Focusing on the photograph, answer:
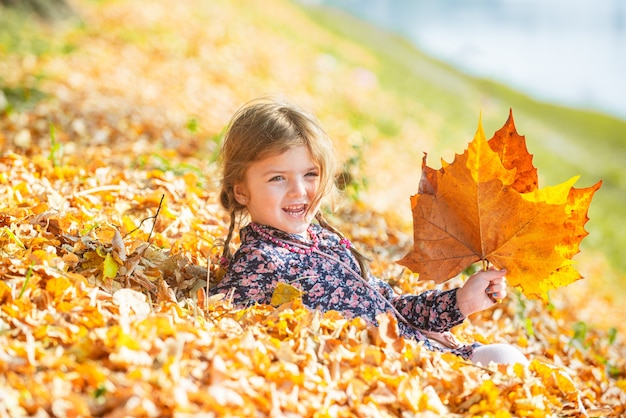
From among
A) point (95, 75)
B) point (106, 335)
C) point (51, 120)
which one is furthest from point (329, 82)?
point (106, 335)

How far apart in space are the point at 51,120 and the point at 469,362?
3764 mm

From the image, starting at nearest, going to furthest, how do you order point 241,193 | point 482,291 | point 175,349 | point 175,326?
1. point 175,349
2. point 175,326
3. point 482,291
4. point 241,193

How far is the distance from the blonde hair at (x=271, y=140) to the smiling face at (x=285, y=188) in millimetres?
23

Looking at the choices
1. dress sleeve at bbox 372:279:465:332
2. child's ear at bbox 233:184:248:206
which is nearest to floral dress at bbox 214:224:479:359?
dress sleeve at bbox 372:279:465:332

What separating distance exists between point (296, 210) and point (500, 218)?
77 centimetres

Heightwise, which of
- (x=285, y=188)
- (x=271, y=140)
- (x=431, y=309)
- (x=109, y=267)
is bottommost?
(x=109, y=267)

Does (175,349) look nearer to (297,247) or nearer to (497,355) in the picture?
(297,247)

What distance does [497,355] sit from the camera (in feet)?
7.58

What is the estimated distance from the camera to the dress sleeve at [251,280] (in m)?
2.39

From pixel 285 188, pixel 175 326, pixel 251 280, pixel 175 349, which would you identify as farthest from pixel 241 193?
pixel 175 349

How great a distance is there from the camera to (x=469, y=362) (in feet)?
7.29

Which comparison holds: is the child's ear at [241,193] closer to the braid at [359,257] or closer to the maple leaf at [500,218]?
the braid at [359,257]

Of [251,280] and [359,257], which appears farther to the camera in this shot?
[359,257]

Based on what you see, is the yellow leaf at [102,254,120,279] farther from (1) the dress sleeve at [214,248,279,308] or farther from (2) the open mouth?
(2) the open mouth
